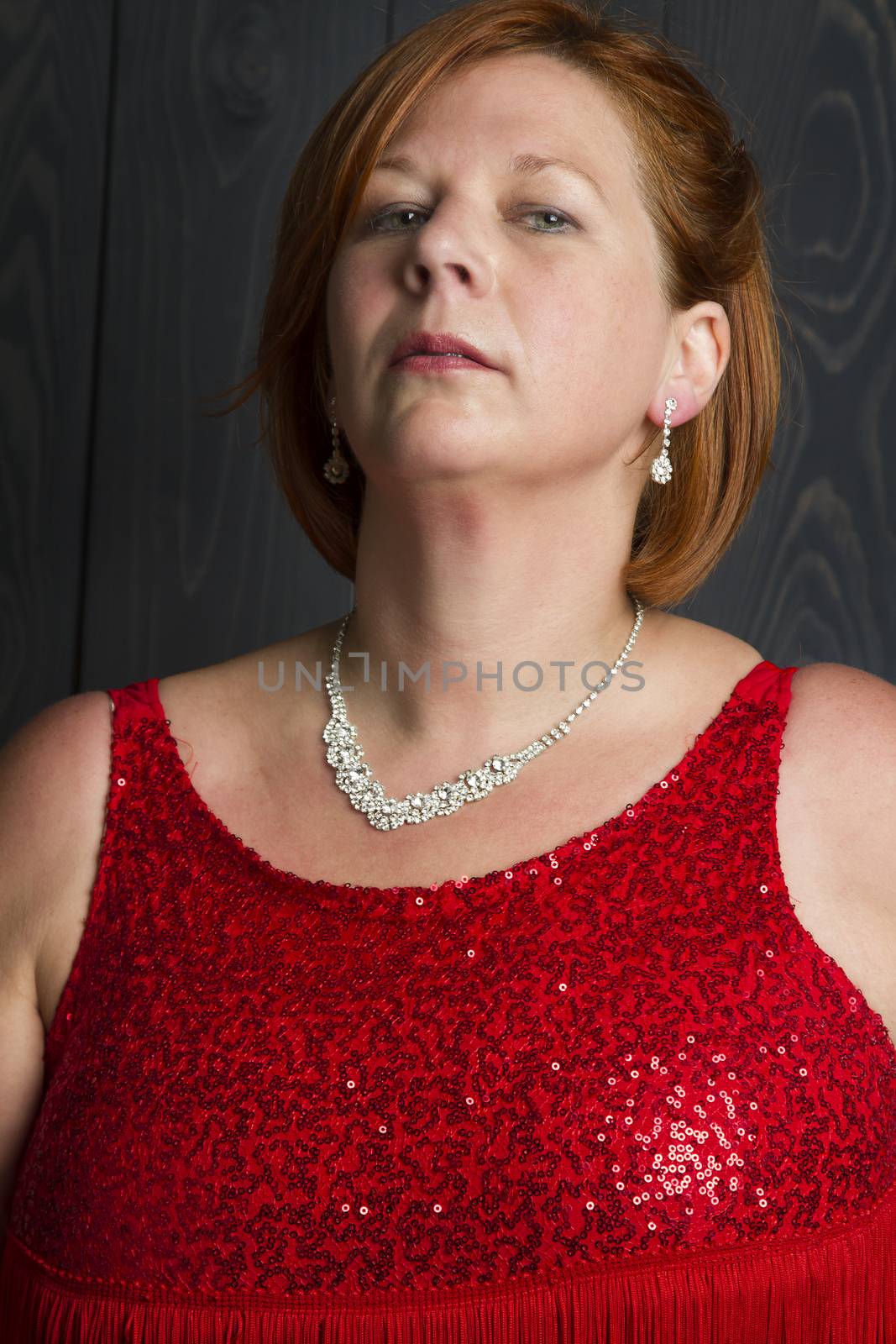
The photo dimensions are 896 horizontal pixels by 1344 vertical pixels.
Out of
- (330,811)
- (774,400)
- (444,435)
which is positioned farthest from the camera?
(774,400)

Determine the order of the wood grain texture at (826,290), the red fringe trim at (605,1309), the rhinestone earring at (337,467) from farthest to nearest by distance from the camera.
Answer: the wood grain texture at (826,290)
the rhinestone earring at (337,467)
the red fringe trim at (605,1309)

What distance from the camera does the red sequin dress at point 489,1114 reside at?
1176mm

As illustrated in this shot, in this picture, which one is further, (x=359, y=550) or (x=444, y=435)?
(x=359, y=550)

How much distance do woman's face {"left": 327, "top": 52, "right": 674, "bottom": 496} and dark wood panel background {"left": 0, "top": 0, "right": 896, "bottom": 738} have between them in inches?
21.7

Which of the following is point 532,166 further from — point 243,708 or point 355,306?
point 243,708

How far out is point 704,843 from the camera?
131cm

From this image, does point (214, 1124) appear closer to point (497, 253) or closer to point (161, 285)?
point (497, 253)

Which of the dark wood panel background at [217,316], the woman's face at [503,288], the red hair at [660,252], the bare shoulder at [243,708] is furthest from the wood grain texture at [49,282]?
the woman's face at [503,288]

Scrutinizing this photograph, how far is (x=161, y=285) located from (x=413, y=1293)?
1274 millimetres

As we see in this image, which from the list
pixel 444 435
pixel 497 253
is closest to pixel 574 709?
pixel 444 435

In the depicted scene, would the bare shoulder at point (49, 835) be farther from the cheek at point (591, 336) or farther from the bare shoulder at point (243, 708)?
the cheek at point (591, 336)

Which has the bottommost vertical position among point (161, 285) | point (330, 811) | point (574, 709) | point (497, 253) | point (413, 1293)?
point (413, 1293)

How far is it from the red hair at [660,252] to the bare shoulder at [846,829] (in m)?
0.25

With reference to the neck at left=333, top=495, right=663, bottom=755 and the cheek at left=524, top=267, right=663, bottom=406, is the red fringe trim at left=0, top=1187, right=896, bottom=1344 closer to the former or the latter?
the neck at left=333, top=495, right=663, bottom=755
